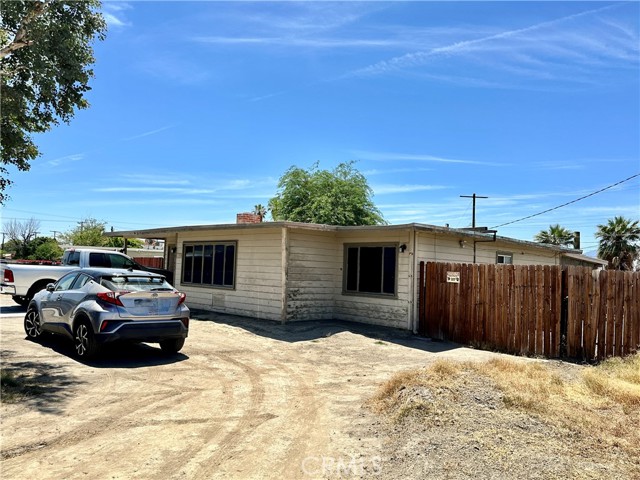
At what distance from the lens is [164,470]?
4.09 meters

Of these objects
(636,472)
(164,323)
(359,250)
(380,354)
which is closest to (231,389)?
(164,323)

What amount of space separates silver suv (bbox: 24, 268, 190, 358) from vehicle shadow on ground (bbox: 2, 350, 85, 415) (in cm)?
77

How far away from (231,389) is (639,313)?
7.92 metres

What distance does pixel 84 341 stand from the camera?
8.09 m

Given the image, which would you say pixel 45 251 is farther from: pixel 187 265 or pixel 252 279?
pixel 252 279

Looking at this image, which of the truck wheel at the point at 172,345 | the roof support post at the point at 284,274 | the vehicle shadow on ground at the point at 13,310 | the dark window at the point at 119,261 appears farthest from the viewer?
the dark window at the point at 119,261

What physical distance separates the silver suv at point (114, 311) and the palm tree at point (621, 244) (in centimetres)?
3229

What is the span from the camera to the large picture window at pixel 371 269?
523 inches

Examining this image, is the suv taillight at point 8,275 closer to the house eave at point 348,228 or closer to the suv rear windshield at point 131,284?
the house eave at point 348,228

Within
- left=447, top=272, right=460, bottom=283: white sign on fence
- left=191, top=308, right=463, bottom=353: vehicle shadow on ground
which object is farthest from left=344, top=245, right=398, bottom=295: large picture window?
left=447, top=272, right=460, bottom=283: white sign on fence

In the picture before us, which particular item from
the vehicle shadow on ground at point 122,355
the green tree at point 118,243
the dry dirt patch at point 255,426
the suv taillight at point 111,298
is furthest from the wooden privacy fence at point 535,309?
the green tree at point 118,243

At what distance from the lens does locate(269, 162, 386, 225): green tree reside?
29.9 meters

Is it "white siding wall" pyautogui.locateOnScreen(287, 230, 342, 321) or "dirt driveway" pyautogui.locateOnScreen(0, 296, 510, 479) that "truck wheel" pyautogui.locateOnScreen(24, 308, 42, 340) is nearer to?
"dirt driveway" pyautogui.locateOnScreen(0, 296, 510, 479)

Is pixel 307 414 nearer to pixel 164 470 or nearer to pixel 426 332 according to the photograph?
pixel 164 470
